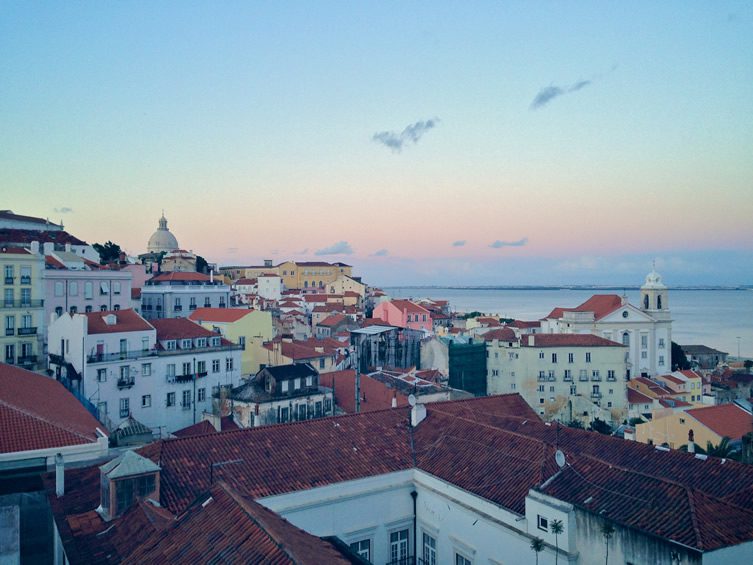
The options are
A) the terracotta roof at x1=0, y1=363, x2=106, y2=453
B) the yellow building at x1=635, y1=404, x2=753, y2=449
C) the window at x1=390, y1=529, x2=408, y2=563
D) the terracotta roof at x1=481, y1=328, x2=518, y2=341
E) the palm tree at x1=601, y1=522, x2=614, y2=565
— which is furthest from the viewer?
the terracotta roof at x1=481, y1=328, x2=518, y2=341

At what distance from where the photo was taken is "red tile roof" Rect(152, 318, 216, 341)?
98.7 feet

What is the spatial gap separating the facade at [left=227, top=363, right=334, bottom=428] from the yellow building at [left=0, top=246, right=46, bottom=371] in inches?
446

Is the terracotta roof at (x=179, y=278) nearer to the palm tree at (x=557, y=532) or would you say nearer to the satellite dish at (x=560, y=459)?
the satellite dish at (x=560, y=459)

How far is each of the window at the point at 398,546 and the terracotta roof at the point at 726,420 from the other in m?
17.5

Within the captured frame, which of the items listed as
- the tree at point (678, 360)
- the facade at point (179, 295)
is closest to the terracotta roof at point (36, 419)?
the facade at point (179, 295)

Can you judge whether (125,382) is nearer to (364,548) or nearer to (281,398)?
(281,398)

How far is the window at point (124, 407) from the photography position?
27297mm

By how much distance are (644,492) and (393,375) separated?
23.1 meters

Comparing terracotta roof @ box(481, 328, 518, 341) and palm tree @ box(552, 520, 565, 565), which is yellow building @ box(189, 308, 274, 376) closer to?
terracotta roof @ box(481, 328, 518, 341)

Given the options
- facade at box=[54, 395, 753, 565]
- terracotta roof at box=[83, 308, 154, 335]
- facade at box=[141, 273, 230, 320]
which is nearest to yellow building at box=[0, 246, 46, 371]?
terracotta roof at box=[83, 308, 154, 335]

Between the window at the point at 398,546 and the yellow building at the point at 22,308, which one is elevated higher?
the yellow building at the point at 22,308

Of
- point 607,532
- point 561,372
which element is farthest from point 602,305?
point 607,532

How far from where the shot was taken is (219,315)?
3991 centimetres

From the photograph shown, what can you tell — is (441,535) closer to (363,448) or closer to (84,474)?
(363,448)
